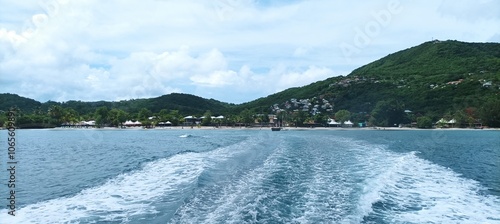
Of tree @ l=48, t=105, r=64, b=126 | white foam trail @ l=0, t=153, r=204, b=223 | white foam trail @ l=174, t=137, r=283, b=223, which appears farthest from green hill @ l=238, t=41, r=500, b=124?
white foam trail @ l=0, t=153, r=204, b=223

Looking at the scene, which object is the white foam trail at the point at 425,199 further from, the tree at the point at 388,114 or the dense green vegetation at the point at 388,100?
the tree at the point at 388,114

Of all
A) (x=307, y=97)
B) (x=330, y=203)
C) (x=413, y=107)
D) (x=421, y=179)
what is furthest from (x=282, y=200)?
(x=307, y=97)

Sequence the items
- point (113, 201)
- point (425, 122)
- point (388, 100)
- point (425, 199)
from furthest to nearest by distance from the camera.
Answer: point (388, 100), point (425, 122), point (425, 199), point (113, 201)

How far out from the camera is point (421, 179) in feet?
56.3

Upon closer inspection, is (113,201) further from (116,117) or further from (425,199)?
(116,117)

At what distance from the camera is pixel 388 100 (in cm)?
9875

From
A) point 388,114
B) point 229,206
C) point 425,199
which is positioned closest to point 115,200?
point 229,206

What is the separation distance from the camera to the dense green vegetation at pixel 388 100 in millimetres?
98000

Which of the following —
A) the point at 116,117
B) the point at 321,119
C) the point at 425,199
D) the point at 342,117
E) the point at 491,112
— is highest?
the point at 116,117

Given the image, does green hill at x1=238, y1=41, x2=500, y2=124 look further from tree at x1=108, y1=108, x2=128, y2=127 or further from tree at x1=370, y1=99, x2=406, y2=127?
tree at x1=108, y1=108, x2=128, y2=127

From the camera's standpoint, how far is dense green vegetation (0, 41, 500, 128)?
98000 millimetres

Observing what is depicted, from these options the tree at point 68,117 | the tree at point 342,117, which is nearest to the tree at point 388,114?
the tree at point 342,117

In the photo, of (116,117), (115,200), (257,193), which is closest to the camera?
(115,200)

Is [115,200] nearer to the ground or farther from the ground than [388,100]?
nearer to the ground
